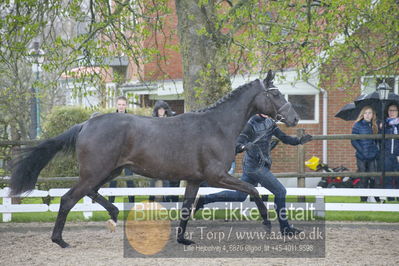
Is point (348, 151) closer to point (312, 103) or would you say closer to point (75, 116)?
point (312, 103)

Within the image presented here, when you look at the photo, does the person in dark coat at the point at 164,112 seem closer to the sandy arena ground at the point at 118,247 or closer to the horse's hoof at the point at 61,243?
the sandy arena ground at the point at 118,247

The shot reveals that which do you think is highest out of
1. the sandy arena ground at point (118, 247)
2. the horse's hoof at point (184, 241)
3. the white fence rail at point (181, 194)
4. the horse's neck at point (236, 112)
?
the horse's neck at point (236, 112)

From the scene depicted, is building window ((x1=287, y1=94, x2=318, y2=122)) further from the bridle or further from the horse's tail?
the horse's tail

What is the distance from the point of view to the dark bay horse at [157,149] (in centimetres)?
678

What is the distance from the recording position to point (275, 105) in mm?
7227

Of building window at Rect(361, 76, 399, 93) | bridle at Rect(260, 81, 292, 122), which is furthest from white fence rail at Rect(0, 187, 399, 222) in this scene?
building window at Rect(361, 76, 399, 93)

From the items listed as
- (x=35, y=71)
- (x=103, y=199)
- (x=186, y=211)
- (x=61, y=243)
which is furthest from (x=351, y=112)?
(x=35, y=71)

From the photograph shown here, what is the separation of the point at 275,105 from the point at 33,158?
3069mm

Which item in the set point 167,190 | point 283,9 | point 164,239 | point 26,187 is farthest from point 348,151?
point 26,187

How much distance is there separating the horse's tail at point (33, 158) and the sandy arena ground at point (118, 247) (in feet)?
2.58

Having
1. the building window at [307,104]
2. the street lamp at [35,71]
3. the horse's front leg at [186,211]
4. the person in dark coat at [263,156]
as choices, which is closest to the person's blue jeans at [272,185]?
the person in dark coat at [263,156]

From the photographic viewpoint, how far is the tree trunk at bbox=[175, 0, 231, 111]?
414 inches

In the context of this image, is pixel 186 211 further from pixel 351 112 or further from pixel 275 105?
pixel 351 112

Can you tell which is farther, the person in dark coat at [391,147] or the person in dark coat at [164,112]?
the person in dark coat at [391,147]
